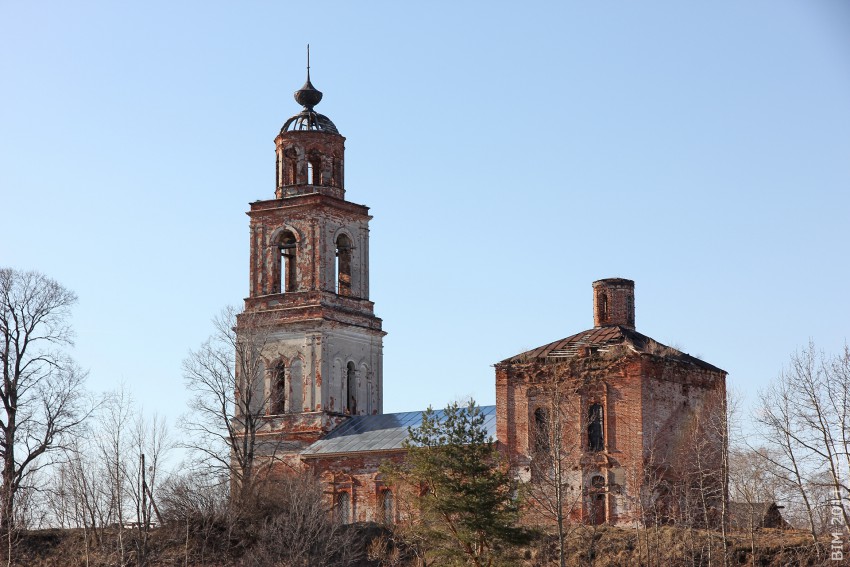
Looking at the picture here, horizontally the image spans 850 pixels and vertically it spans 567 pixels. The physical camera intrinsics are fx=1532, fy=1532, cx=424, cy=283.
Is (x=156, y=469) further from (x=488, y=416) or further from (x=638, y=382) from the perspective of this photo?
(x=638, y=382)

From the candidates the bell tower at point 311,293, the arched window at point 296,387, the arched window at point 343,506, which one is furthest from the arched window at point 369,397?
the arched window at point 343,506

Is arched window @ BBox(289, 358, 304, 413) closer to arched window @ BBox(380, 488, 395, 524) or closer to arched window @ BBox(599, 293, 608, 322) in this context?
arched window @ BBox(380, 488, 395, 524)

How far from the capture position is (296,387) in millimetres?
43656

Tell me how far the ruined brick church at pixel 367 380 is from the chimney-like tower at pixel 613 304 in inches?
1.5

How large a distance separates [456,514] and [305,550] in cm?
482

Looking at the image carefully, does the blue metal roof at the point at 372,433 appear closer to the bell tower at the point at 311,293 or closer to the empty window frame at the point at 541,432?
the bell tower at the point at 311,293

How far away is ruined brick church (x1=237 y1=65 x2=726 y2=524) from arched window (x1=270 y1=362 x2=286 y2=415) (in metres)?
0.04

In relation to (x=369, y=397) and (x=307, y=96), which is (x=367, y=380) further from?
(x=307, y=96)

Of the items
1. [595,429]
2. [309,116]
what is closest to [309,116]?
[309,116]

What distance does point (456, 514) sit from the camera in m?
31.5

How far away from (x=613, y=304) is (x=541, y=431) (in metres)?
4.34

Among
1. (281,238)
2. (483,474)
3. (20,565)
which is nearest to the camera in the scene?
(483,474)

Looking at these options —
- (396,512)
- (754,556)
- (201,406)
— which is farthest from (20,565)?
(754,556)

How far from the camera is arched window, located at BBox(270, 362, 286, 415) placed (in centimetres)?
4381
